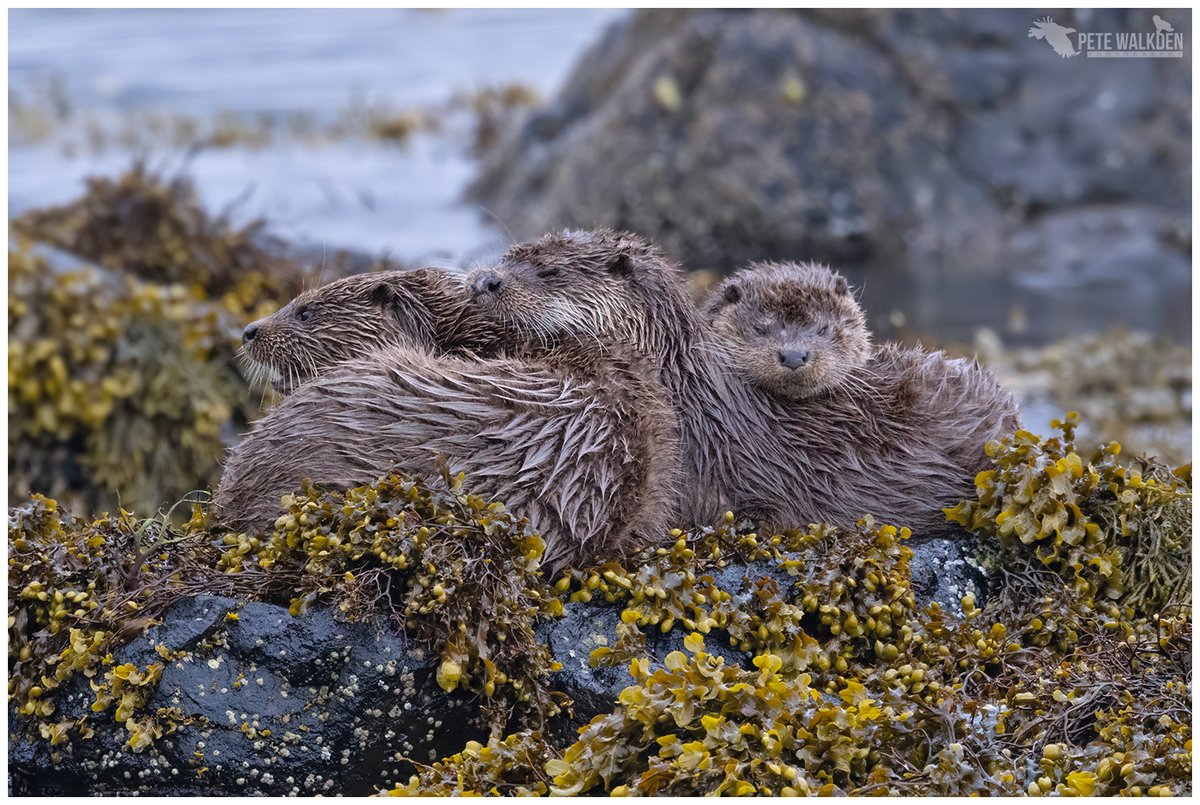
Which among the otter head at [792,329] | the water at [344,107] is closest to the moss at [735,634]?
the otter head at [792,329]

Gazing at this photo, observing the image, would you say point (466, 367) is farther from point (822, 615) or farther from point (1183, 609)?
point (1183, 609)

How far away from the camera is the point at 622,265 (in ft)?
14.7

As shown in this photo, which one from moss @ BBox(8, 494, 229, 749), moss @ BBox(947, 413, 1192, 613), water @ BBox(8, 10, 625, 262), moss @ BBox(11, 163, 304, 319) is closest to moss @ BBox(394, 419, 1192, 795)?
moss @ BBox(947, 413, 1192, 613)

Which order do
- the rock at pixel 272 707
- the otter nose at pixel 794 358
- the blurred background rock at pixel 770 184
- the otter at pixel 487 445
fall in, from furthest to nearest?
the blurred background rock at pixel 770 184, the otter nose at pixel 794 358, the otter at pixel 487 445, the rock at pixel 272 707

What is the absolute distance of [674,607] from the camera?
156 inches

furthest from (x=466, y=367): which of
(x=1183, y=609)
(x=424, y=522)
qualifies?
(x=1183, y=609)

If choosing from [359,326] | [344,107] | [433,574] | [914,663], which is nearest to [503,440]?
[433,574]

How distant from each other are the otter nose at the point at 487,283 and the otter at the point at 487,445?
31cm

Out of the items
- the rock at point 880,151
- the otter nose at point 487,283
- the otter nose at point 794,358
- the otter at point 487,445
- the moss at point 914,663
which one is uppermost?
the rock at point 880,151

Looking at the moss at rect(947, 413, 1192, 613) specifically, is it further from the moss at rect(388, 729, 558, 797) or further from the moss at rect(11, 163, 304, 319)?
the moss at rect(11, 163, 304, 319)

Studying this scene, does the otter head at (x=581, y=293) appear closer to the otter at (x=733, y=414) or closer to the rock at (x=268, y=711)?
the otter at (x=733, y=414)

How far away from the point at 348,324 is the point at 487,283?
1.71ft

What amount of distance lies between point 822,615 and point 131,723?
203 cm

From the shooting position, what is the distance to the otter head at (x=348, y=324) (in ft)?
14.7
